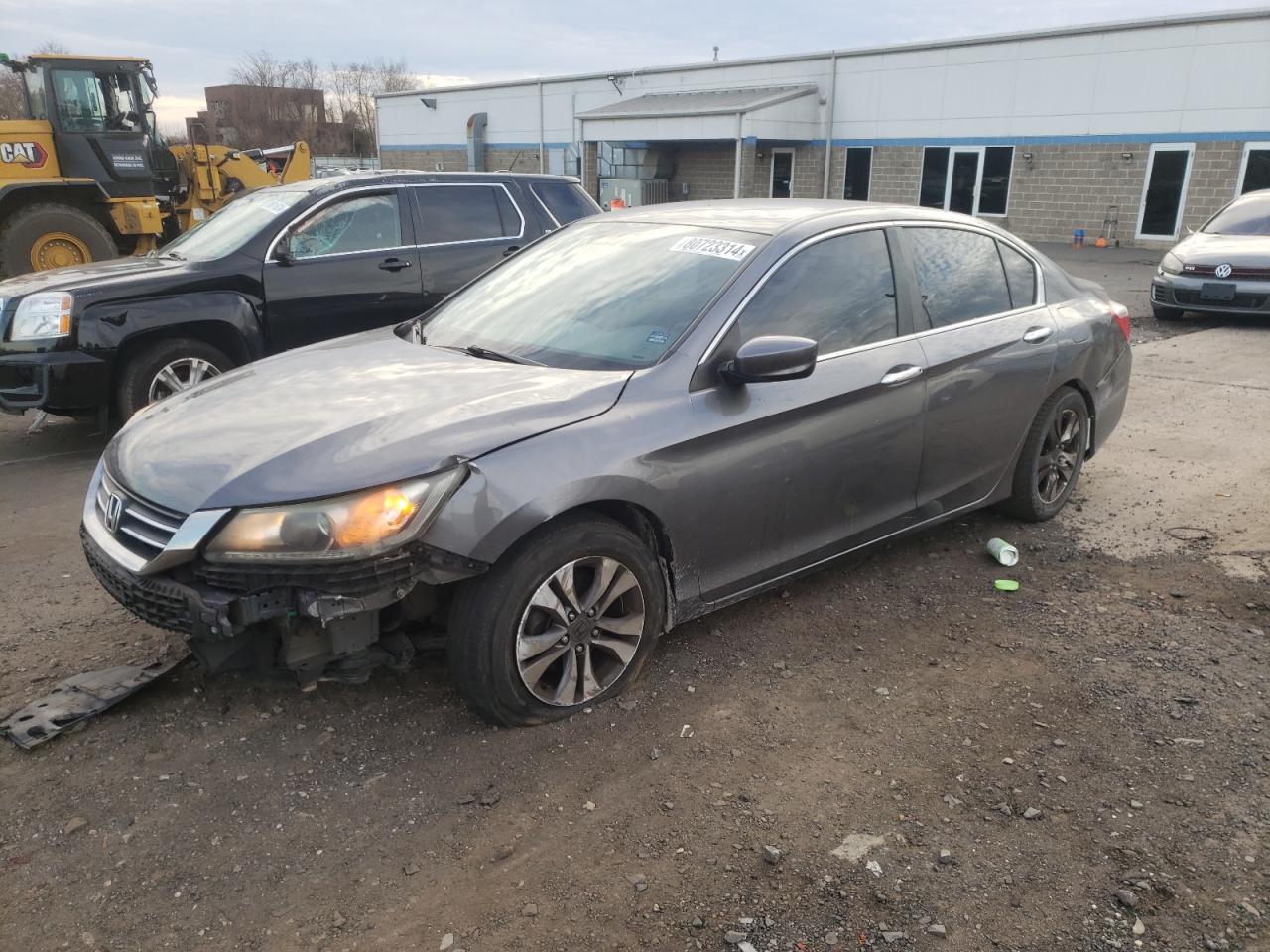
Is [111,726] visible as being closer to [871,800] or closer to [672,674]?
[672,674]

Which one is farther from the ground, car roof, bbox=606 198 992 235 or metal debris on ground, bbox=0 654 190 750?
car roof, bbox=606 198 992 235

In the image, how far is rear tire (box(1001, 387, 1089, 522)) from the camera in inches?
185

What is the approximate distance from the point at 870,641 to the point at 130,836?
2.65 metres

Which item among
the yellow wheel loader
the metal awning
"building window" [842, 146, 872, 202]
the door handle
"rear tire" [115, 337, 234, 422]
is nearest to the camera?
the door handle

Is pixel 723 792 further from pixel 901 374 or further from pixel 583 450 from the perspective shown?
pixel 901 374

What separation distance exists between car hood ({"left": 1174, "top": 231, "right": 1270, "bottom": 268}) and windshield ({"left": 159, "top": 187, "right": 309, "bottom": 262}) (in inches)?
406

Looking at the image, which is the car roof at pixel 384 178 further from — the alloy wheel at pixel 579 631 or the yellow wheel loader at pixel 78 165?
the yellow wheel loader at pixel 78 165

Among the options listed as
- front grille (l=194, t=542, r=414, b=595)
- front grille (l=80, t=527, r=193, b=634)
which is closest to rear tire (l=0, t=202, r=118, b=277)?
front grille (l=80, t=527, r=193, b=634)

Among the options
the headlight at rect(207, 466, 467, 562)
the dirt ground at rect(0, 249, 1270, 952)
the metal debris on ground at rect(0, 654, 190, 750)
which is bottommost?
the dirt ground at rect(0, 249, 1270, 952)

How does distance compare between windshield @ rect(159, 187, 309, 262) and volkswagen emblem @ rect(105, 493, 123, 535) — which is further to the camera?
windshield @ rect(159, 187, 309, 262)

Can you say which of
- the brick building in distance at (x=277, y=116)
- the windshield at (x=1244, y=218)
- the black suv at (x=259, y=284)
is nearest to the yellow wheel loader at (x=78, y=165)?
the black suv at (x=259, y=284)

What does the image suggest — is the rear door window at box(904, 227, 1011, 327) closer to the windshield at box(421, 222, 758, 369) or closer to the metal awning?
the windshield at box(421, 222, 758, 369)

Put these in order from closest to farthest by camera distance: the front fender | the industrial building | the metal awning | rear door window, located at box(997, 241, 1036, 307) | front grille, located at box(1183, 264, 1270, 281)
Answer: rear door window, located at box(997, 241, 1036, 307)
the front fender
front grille, located at box(1183, 264, 1270, 281)
the industrial building
the metal awning

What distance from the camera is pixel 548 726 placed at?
3.13 meters
